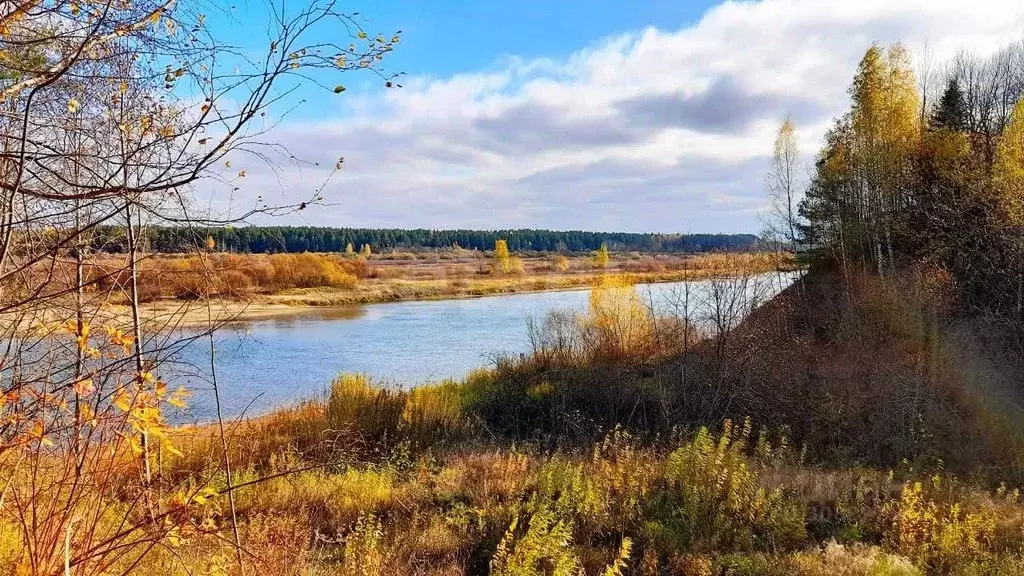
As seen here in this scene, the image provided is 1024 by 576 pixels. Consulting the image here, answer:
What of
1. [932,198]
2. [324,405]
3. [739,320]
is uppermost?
[932,198]

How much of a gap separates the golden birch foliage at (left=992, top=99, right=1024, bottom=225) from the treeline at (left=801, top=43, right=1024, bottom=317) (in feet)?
0.10

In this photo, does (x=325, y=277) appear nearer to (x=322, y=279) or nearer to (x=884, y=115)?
(x=322, y=279)

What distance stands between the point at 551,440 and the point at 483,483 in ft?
17.4

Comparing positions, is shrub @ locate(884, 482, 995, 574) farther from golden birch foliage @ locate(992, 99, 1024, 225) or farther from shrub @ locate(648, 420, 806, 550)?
golden birch foliage @ locate(992, 99, 1024, 225)

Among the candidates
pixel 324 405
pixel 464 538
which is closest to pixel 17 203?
pixel 464 538

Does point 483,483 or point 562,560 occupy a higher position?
point 562,560

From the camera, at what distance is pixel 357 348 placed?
24422mm

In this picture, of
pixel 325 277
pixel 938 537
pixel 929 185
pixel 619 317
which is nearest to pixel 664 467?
pixel 938 537

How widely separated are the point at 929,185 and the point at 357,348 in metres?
22.3

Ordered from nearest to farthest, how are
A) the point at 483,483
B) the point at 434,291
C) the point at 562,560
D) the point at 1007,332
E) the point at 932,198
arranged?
the point at 562,560
the point at 483,483
the point at 1007,332
the point at 932,198
the point at 434,291

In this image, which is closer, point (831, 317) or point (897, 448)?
point (897, 448)

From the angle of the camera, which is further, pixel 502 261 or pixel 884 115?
pixel 502 261

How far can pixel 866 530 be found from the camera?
7066 millimetres

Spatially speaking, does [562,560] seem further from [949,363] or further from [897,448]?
[949,363]
